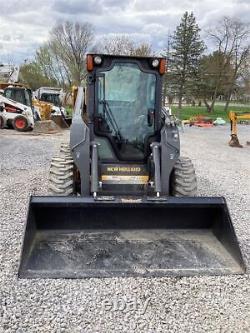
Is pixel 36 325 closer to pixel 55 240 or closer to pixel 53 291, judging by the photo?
pixel 53 291

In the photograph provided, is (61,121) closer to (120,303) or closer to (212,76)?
(120,303)

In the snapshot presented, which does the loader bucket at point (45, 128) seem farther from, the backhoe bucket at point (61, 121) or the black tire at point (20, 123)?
the backhoe bucket at point (61, 121)

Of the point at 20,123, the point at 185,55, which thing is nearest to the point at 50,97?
the point at 20,123

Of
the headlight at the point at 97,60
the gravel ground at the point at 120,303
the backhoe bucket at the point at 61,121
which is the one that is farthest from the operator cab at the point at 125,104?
the backhoe bucket at the point at 61,121

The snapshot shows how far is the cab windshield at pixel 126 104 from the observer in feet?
18.3

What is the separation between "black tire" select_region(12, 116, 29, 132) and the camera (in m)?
18.1

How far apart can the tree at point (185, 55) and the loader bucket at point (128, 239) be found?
3712 cm

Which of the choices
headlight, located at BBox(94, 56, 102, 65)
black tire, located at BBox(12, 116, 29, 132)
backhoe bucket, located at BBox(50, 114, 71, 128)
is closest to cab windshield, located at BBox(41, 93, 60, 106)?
backhoe bucket, located at BBox(50, 114, 71, 128)

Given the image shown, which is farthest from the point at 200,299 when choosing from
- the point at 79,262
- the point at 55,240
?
the point at 55,240

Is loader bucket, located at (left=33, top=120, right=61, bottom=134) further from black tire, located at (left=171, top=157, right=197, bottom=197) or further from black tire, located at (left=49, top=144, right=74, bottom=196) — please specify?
black tire, located at (left=171, top=157, right=197, bottom=197)

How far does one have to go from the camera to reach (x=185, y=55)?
4209cm

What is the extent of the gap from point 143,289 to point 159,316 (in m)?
0.45

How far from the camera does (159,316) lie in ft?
11.8

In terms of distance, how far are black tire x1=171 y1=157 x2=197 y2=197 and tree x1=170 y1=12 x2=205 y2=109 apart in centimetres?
3625
